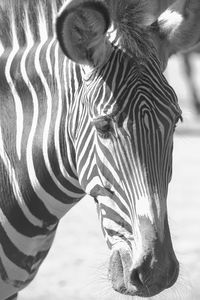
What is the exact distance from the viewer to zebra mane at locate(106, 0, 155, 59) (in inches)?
163

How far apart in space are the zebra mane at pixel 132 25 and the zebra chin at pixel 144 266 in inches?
34.2

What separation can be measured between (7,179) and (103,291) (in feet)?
2.71

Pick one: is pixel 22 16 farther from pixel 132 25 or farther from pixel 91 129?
pixel 91 129

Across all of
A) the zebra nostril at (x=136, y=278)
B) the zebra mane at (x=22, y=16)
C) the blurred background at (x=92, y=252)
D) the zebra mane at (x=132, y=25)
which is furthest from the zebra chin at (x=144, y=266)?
the zebra mane at (x=22, y=16)

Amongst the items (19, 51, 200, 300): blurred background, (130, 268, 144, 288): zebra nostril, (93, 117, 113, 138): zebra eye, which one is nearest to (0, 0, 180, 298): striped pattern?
(93, 117, 113, 138): zebra eye

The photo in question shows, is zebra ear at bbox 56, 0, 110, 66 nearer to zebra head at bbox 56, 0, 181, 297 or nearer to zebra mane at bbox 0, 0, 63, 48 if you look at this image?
zebra head at bbox 56, 0, 181, 297

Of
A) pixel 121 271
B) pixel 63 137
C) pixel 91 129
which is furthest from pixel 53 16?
pixel 121 271

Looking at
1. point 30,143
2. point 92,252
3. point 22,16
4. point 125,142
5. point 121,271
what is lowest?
point 92,252

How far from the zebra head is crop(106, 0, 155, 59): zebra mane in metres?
0.01

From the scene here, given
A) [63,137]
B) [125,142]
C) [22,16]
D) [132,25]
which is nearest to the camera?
[125,142]

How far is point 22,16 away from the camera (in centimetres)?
465

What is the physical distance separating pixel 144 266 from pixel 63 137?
2.85 feet

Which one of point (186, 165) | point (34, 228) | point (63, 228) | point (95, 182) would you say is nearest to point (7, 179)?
point (34, 228)

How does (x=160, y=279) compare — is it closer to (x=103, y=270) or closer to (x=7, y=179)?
(x=103, y=270)
